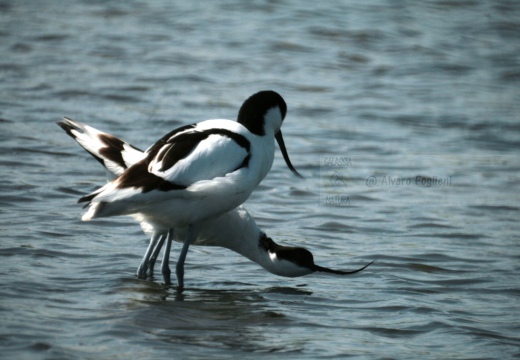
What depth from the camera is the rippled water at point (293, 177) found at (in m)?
5.17

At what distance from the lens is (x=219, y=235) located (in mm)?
6328

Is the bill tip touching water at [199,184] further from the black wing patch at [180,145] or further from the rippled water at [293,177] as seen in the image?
the rippled water at [293,177]

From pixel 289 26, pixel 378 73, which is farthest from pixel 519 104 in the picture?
pixel 289 26

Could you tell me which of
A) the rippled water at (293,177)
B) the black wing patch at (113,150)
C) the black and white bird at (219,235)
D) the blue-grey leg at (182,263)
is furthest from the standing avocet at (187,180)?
the rippled water at (293,177)

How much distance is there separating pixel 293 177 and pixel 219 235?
2790 mm

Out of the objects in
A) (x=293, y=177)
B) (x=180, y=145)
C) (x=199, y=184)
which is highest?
(x=180, y=145)

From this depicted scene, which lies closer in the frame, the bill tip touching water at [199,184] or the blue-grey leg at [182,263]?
the bill tip touching water at [199,184]

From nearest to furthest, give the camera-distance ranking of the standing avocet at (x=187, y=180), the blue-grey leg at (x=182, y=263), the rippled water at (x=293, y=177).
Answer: the rippled water at (x=293, y=177), the standing avocet at (x=187, y=180), the blue-grey leg at (x=182, y=263)

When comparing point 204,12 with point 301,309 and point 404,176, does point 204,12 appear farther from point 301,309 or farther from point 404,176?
point 301,309

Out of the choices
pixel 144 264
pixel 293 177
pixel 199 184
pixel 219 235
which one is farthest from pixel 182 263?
pixel 293 177

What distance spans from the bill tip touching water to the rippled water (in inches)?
9.1

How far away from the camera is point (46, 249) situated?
6414 millimetres

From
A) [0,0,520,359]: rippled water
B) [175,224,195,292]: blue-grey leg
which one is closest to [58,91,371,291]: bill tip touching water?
[175,224,195,292]: blue-grey leg

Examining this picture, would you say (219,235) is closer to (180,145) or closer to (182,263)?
(182,263)
